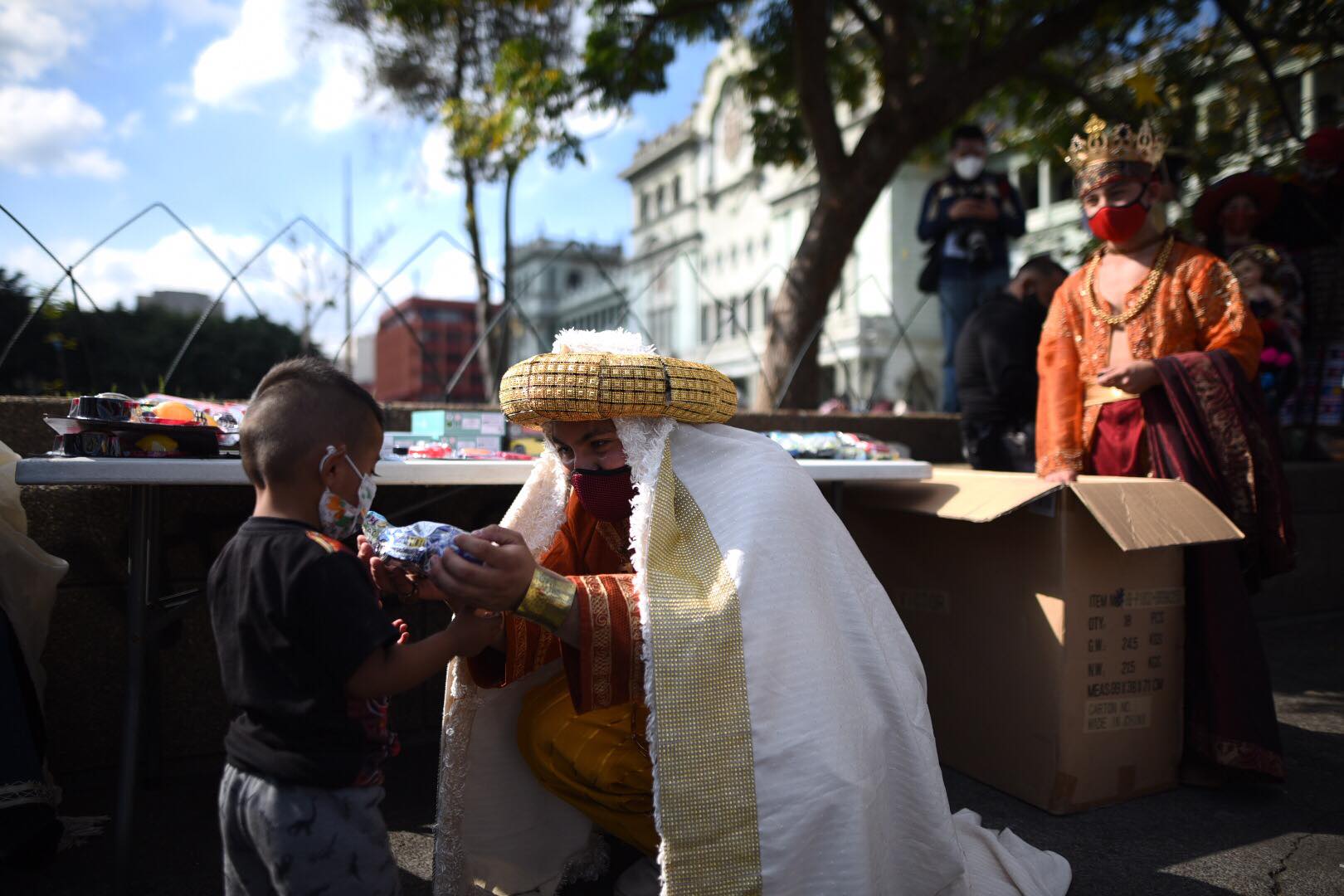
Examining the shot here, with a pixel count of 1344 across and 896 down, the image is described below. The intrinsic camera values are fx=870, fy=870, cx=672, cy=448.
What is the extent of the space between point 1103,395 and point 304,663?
2.94 metres

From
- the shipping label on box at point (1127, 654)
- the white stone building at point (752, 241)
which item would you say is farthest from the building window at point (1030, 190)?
the shipping label on box at point (1127, 654)

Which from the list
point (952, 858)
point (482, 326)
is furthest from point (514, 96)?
point (952, 858)

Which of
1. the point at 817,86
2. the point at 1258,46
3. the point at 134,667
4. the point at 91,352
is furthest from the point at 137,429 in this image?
the point at 1258,46

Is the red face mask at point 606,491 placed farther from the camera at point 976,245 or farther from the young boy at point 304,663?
the camera at point 976,245

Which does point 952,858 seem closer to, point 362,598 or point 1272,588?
point 362,598

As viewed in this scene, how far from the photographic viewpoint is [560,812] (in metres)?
2.25

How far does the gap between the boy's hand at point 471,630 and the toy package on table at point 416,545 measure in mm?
115

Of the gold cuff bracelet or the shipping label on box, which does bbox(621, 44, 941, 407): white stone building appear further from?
the gold cuff bracelet

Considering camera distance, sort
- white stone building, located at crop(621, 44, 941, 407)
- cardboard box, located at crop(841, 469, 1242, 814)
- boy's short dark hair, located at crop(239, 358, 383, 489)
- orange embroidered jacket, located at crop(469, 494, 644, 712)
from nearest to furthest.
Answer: boy's short dark hair, located at crop(239, 358, 383, 489)
orange embroidered jacket, located at crop(469, 494, 644, 712)
cardboard box, located at crop(841, 469, 1242, 814)
white stone building, located at crop(621, 44, 941, 407)

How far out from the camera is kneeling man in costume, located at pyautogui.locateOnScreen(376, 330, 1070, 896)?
1649 mm

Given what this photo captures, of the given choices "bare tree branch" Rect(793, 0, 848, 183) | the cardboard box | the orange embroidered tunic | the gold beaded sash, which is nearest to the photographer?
"bare tree branch" Rect(793, 0, 848, 183)

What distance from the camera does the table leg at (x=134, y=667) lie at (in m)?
2.13

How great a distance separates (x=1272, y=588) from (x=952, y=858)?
4.20m

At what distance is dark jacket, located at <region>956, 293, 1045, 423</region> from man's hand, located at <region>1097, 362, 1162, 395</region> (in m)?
1.06
